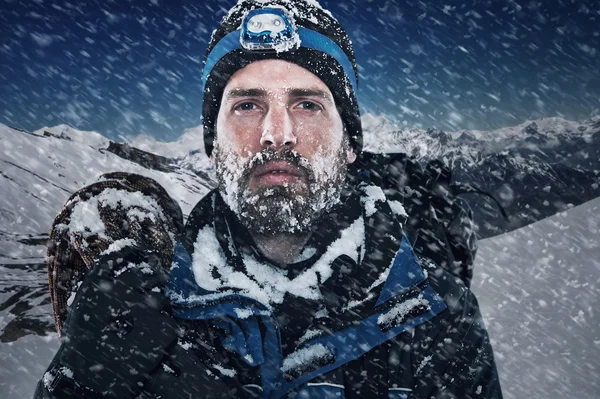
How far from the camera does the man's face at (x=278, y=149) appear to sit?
5.41 ft

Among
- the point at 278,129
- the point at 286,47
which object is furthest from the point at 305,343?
the point at 286,47

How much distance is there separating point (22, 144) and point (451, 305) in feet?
32.4

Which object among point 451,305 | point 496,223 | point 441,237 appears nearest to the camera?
point 451,305

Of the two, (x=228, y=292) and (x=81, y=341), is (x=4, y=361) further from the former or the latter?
(x=228, y=292)

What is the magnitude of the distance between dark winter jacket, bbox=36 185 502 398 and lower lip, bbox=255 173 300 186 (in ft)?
0.91

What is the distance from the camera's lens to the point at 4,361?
338 centimetres

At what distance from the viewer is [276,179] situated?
164 centimetres

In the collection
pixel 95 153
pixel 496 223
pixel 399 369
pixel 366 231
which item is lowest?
pixel 399 369

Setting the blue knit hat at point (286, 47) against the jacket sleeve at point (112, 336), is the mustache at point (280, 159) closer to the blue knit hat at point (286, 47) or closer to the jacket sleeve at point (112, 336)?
the blue knit hat at point (286, 47)

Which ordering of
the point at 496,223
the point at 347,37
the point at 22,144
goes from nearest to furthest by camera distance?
the point at 347,37, the point at 496,223, the point at 22,144

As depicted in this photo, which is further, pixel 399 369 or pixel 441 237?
pixel 441 237

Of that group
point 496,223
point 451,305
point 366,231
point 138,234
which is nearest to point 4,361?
point 138,234

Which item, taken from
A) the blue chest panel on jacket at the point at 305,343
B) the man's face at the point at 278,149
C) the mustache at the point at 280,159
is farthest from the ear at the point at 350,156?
the blue chest panel on jacket at the point at 305,343

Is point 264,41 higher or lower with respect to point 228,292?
higher
